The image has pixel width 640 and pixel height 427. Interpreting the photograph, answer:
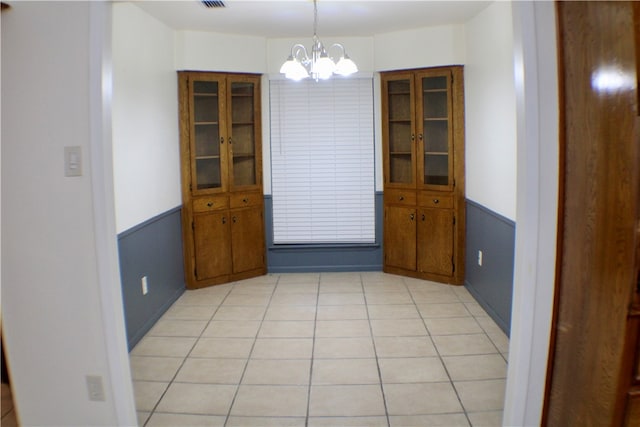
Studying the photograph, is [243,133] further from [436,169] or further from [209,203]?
[436,169]

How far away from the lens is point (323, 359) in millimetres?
3268

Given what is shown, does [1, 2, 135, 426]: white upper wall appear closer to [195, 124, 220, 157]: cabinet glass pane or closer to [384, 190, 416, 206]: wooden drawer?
[195, 124, 220, 157]: cabinet glass pane

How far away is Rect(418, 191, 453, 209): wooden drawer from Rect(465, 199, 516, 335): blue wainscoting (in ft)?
0.69

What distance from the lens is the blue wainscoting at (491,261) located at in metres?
3.61

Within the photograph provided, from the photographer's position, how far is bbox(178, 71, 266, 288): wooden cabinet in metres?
4.73

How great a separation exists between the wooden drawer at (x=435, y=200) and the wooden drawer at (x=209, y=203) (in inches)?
73.4

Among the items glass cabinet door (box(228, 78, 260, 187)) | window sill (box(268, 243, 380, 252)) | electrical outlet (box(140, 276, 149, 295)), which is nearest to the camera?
electrical outlet (box(140, 276, 149, 295))

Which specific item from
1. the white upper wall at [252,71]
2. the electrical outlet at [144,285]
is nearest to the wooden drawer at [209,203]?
the white upper wall at [252,71]

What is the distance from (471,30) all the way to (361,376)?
120 inches

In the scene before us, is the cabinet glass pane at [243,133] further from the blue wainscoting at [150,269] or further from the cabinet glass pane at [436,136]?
the cabinet glass pane at [436,136]

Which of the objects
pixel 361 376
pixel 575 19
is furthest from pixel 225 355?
pixel 575 19

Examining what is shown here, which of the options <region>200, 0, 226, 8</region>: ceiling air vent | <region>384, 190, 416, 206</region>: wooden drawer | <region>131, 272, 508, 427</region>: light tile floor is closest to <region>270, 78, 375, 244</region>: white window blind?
<region>384, 190, 416, 206</region>: wooden drawer

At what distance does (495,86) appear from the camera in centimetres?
382

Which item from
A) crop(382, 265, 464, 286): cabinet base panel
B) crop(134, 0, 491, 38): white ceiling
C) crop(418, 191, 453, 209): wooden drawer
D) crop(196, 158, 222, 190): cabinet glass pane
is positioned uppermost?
crop(134, 0, 491, 38): white ceiling
